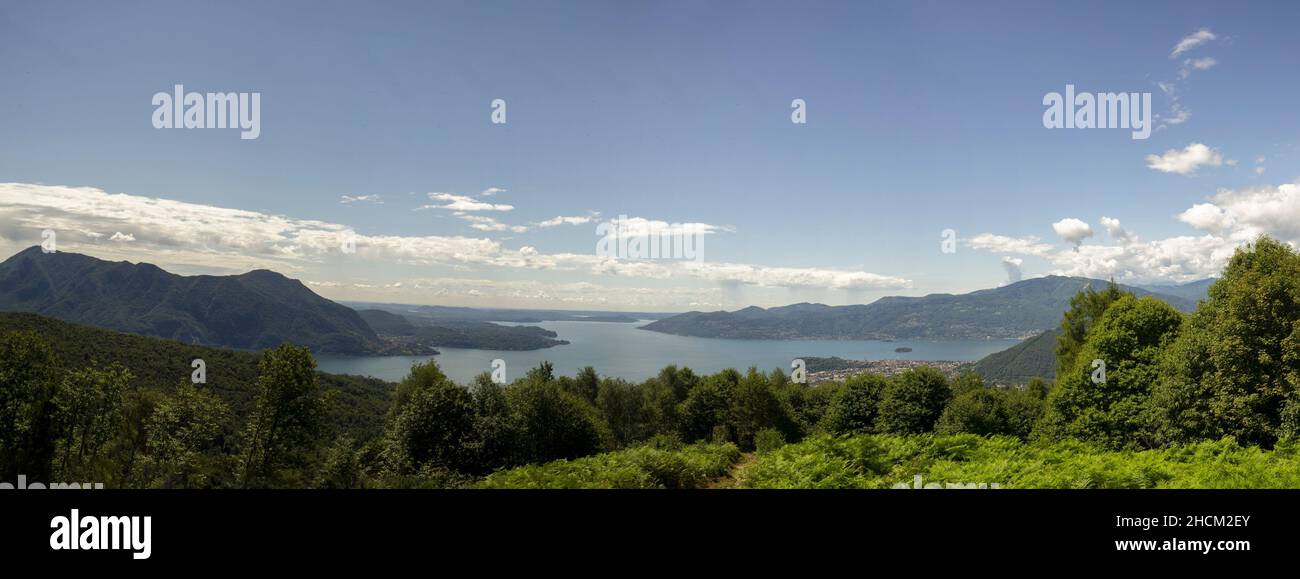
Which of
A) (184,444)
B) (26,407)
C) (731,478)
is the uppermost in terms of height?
(26,407)

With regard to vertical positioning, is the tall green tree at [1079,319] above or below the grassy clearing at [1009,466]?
above

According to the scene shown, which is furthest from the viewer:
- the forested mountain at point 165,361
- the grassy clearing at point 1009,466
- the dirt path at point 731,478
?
the forested mountain at point 165,361

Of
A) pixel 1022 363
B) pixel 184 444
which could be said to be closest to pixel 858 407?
pixel 184 444

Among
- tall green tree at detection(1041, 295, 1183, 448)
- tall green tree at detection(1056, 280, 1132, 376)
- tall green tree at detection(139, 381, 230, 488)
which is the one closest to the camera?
tall green tree at detection(139, 381, 230, 488)

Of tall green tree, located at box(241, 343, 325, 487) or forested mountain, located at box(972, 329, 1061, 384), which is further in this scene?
forested mountain, located at box(972, 329, 1061, 384)

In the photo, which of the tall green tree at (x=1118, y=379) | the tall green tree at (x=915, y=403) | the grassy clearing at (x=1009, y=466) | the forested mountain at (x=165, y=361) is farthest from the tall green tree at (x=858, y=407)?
the forested mountain at (x=165, y=361)

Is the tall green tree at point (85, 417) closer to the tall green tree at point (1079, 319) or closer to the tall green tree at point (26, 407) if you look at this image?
the tall green tree at point (26, 407)

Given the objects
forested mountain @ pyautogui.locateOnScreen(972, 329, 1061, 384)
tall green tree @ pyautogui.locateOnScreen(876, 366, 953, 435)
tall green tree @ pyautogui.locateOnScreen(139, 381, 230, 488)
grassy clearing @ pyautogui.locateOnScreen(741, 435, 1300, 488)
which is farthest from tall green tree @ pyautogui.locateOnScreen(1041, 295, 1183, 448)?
forested mountain @ pyautogui.locateOnScreen(972, 329, 1061, 384)

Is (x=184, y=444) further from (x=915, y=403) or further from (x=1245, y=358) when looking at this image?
(x=1245, y=358)

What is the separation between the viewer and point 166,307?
191 meters

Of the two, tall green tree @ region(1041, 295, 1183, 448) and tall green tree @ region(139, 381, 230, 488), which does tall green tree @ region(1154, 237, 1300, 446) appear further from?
tall green tree @ region(139, 381, 230, 488)
